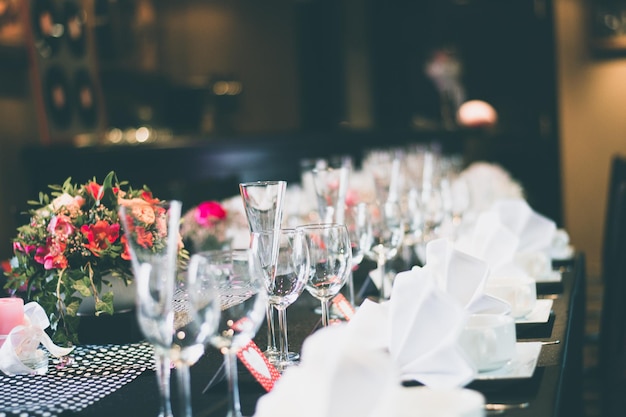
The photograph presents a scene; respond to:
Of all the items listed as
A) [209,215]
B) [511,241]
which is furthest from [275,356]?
[209,215]

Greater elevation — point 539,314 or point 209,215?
point 209,215

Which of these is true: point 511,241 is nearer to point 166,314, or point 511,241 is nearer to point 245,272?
point 245,272

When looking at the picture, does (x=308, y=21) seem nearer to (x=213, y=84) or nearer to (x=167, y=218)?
(x=213, y=84)

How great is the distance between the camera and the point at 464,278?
1.45 metres

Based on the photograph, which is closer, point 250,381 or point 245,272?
point 245,272

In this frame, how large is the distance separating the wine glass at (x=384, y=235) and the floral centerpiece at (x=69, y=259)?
0.38 meters

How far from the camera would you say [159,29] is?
8.55m

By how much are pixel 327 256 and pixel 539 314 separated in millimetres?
474

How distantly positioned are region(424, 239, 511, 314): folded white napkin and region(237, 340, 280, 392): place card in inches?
11.6

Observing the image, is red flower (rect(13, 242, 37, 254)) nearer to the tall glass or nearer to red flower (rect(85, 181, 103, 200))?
red flower (rect(85, 181, 103, 200))

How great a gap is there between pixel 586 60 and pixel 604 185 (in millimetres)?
1070

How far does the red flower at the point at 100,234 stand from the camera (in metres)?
1.67

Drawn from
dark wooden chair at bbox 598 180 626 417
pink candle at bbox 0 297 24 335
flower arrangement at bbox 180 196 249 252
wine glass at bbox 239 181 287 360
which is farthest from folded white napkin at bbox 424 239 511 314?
flower arrangement at bbox 180 196 249 252

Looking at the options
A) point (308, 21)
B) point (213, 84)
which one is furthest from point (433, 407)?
point (308, 21)
